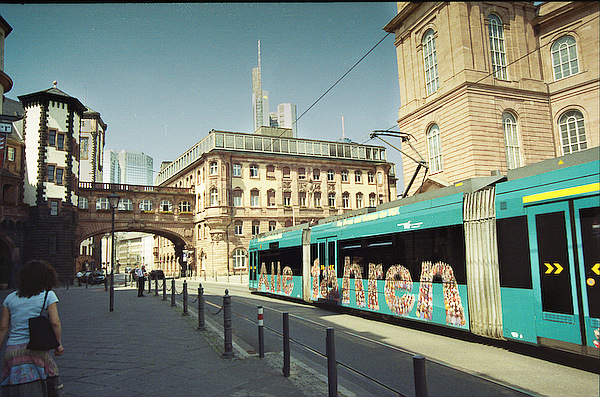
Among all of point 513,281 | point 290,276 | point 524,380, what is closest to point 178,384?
point 524,380

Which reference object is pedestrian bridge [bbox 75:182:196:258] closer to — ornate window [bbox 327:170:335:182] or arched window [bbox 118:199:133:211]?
arched window [bbox 118:199:133:211]

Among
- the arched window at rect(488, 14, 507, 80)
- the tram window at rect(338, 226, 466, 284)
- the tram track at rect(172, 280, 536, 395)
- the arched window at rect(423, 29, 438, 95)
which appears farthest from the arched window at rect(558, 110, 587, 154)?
the tram track at rect(172, 280, 536, 395)

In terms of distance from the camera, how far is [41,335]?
418 cm

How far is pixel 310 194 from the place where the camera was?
194 feet

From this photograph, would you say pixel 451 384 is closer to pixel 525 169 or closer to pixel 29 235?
pixel 525 169

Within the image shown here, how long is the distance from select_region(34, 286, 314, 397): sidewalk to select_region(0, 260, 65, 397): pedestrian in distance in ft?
5.73

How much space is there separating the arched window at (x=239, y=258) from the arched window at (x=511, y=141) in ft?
113

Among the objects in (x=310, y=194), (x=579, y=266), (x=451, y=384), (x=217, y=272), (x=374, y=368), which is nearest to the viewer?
(x=451, y=384)

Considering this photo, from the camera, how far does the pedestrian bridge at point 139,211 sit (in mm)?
51500

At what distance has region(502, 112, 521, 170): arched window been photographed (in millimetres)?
27469

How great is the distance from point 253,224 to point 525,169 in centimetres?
4856

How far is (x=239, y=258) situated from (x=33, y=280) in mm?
50532

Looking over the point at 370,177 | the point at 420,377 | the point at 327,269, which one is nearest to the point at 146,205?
the point at 370,177

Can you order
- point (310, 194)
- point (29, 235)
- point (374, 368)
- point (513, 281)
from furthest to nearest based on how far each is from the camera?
point (310, 194) < point (29, 235) < point (513, 281) < point (374, 368)
